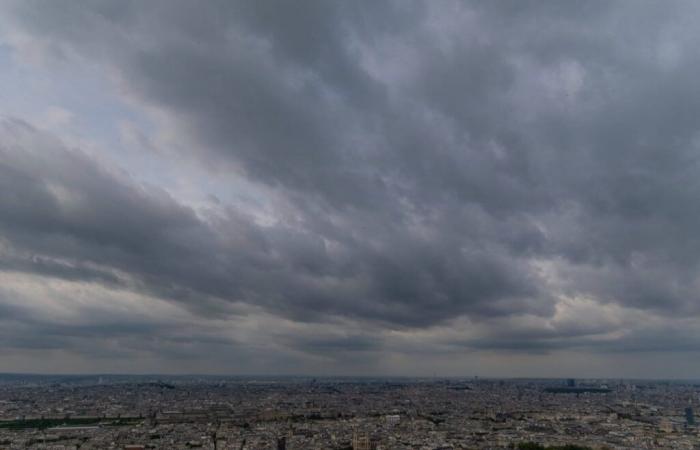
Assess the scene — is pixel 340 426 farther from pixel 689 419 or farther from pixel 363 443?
pixel 689 419

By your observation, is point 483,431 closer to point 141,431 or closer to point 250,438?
point 250,438

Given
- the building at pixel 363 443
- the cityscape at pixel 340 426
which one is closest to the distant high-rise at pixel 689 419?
the cityscape at pixel 340 426

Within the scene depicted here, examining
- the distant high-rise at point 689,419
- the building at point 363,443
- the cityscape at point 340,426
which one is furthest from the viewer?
the distant high-rise at point 689,419

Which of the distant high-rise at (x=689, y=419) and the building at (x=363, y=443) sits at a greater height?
the distant high-rise at (x=689, y=419)

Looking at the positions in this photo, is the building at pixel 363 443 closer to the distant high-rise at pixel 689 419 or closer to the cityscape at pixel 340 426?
the cityscape at pixel 340 426

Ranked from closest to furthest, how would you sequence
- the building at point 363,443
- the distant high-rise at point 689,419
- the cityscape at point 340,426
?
the building at point 363,443 < the cityscape at point 340,426 < the distant high-rise at point 689,419

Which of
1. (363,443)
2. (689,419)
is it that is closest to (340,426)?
(363,443)

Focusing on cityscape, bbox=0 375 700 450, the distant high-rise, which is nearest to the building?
cityscape, bbox=0 375 700 450

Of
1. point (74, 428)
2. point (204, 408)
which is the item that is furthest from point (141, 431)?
point (204, 408)

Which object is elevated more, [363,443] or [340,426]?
[363,443]

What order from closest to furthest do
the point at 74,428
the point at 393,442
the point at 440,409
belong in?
the point at 393,442
the point at 74,428
the point at 440,409

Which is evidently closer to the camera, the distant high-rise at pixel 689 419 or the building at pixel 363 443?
the building at pixel 363 443
